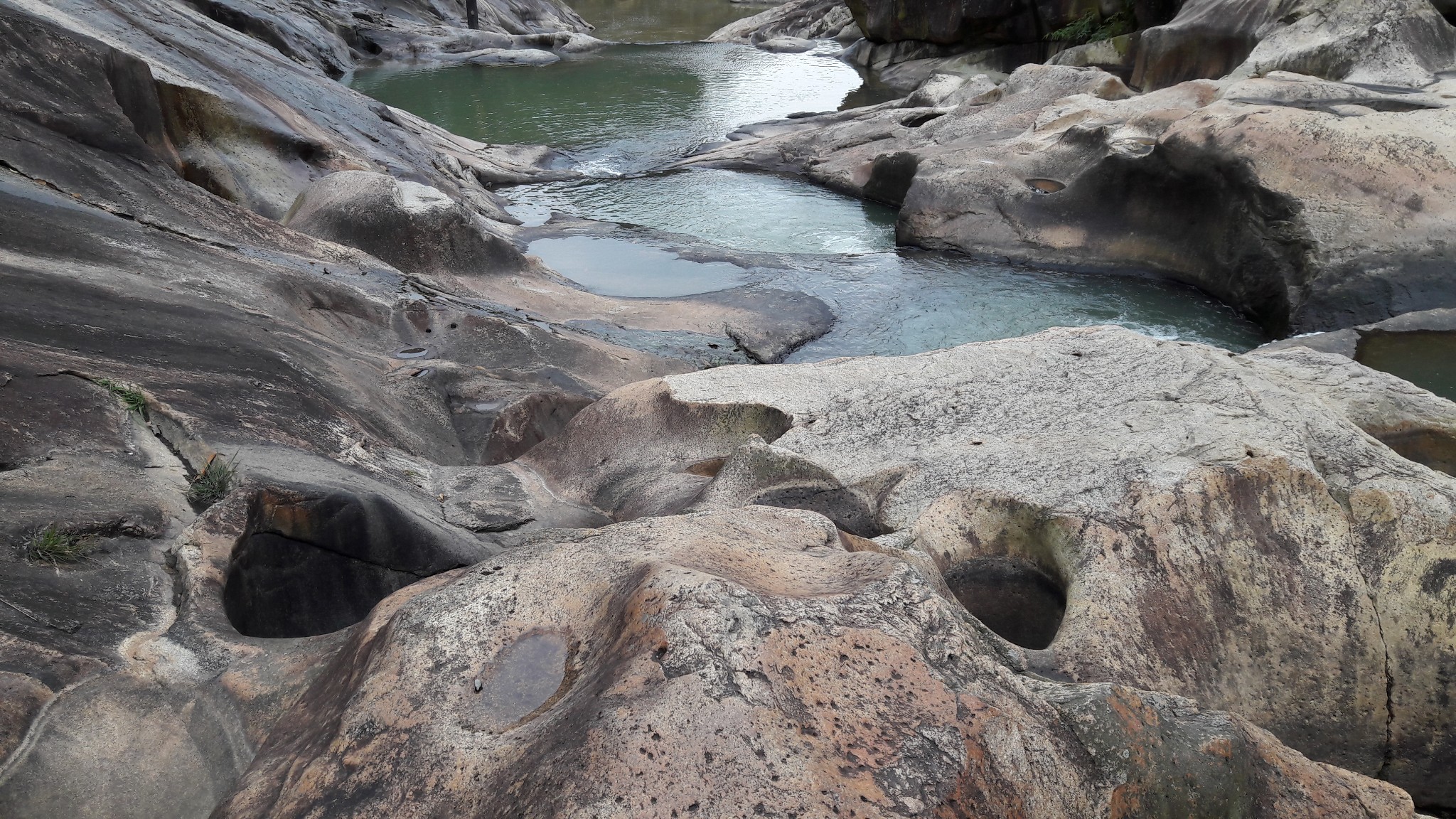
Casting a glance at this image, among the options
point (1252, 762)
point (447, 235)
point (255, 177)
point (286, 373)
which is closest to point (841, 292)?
point (447, 235)

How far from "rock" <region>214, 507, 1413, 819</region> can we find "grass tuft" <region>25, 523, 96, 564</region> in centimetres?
91

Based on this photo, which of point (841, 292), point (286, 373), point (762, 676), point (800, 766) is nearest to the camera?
point (800, 766)

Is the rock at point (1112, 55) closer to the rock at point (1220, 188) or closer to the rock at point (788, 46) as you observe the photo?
the rock at point (1220, 188)

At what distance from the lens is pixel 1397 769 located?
3592 mm

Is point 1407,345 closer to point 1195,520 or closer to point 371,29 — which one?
point 1195,520

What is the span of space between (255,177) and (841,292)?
591 centimetres

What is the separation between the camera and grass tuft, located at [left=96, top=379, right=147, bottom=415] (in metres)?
3.82

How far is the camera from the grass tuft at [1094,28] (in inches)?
757

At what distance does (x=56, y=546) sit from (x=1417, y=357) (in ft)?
29.9

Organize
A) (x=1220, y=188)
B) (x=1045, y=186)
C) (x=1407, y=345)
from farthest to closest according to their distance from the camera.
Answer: (x=1045, y=186)
(x=1220, y=188)
(x=1407, y=345)

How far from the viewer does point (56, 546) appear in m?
2.88

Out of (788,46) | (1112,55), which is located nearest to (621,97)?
(788,46)

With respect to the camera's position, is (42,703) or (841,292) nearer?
(42,703)

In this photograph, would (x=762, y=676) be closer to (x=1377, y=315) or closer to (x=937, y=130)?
(x=1377, y=315)
